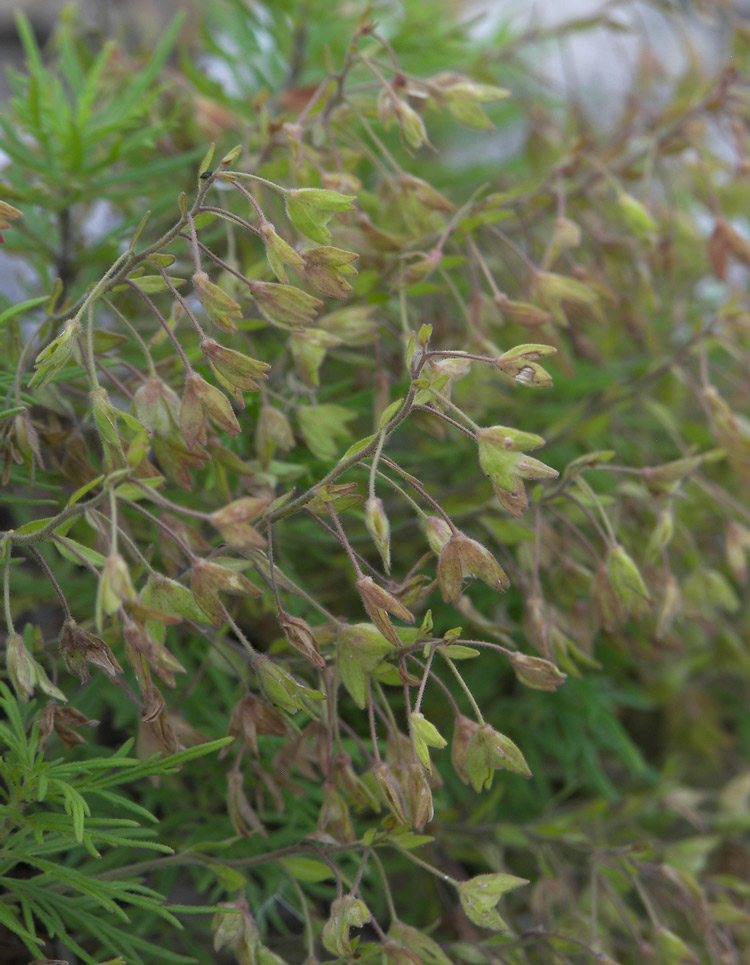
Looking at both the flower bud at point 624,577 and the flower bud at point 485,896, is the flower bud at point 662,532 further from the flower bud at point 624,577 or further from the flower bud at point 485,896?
the flower bud at point 485,896

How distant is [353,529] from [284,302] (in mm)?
296

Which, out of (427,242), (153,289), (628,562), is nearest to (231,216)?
(153,289)

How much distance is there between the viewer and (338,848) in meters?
0.61

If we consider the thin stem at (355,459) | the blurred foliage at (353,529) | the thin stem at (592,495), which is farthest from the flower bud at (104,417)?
the thin stem at (592,495)

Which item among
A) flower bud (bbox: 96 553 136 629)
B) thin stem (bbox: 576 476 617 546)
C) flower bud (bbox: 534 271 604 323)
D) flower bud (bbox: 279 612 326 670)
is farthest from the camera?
flower bud (bbox: 534 271 604 323)

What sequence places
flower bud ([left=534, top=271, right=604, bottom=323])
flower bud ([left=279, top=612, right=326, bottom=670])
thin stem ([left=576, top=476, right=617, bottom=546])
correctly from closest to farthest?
1. flower bud ([left=279, top=612, right=326, bottom=670])
2. thin stem ([left=576, top=476, right=617, bottom=546])
3. flower bud ([left=534, top=271, right=604, bottom=323])

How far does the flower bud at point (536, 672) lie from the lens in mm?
578

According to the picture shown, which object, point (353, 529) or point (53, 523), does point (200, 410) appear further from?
point (353, 529)

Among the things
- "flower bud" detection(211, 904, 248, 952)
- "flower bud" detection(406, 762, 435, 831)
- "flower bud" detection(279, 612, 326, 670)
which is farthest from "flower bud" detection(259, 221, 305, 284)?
"flower bud" detection(211, 904, 248, 952)

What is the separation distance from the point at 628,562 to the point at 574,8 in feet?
6.42

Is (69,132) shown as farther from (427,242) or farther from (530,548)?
(530,548)

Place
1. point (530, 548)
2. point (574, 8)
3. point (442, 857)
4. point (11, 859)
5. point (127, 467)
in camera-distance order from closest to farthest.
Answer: point (127, 467), point (11, 859), point (530, 548), point (442, 857), point (574, 8)

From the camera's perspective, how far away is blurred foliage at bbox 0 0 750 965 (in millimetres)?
546

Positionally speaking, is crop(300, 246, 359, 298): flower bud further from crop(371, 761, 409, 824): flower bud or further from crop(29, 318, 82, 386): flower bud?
crop(371, 761, 409, 824): flower bud
